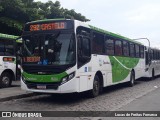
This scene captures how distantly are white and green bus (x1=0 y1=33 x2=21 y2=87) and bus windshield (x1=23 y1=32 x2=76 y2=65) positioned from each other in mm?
4066

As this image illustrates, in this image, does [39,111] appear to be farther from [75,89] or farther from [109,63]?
[109,63]

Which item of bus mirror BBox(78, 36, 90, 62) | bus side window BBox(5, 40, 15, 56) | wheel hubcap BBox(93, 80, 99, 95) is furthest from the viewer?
bus side window BBox(5, 40, 15, 56)

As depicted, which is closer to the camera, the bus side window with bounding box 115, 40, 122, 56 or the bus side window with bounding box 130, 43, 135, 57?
the bus side window with bounding box 115, 40, 122, 56

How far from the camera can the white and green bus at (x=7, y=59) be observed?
52.1ft

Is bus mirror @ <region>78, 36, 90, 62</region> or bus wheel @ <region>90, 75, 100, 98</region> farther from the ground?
bus mirror @ <region>78, 36, 90, 62</region>

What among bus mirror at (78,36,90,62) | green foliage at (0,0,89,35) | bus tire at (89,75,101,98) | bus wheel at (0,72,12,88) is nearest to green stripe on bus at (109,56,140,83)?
bus tire at (89,75,101,98)

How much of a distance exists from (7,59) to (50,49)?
5241 mm

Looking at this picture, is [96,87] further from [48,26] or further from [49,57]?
[48,26]

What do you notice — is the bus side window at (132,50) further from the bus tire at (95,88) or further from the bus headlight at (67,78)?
the bus headlight at (67,78)

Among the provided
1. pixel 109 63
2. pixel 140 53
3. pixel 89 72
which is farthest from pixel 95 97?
pixel 140 53

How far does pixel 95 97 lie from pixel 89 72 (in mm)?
1442

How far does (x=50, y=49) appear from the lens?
1157 centimetres

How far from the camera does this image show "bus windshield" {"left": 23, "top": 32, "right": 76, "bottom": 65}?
11367 mm

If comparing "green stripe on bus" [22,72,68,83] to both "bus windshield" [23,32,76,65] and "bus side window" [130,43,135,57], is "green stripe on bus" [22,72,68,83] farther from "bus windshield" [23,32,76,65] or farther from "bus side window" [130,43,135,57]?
"bus side window" [130,43,135,57]
